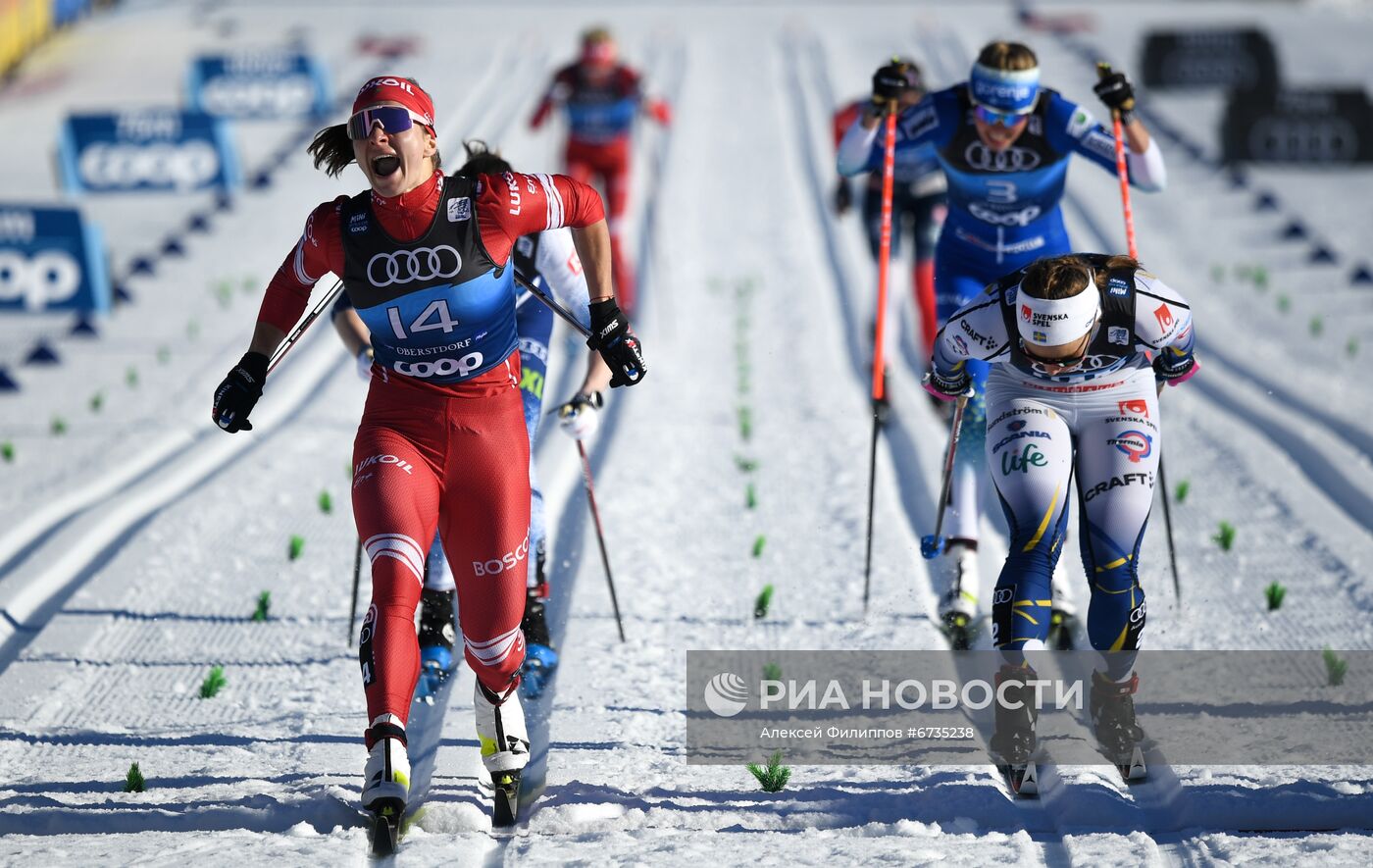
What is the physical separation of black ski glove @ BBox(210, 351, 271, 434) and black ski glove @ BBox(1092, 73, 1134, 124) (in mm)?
3544

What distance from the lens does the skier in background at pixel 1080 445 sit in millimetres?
4309

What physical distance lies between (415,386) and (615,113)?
7535 mm

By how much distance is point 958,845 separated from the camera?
12.9 ft

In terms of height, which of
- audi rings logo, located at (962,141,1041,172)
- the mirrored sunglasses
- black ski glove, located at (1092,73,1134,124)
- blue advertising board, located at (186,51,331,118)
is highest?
blue advertising board, located at (186,51,331,118)

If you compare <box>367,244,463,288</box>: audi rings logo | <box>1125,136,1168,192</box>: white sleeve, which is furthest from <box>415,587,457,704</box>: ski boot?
<box>1125,136,1168,192</box>: white sleeve

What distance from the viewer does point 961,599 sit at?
5.49 metres

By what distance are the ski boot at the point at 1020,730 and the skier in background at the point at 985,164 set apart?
1131 mm

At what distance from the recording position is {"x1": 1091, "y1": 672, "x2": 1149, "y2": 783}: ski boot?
4.43m

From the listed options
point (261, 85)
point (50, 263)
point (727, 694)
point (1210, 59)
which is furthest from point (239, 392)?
point (1210, 59)

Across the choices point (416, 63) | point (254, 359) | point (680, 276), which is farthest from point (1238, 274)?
point (416, 63)

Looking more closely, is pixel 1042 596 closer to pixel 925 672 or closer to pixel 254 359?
pixel 925 672

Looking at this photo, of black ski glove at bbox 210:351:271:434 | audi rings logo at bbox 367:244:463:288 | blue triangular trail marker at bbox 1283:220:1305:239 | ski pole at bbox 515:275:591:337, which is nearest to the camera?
audi rings logo at bbox 367:244:463:288

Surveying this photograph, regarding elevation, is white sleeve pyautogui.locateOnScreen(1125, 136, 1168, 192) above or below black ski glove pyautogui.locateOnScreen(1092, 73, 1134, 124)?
below

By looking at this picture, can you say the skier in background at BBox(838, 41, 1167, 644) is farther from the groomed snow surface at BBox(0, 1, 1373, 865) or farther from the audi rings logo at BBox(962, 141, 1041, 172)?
the groomed snow surface at BBox(0, 1, 1373, 865)
